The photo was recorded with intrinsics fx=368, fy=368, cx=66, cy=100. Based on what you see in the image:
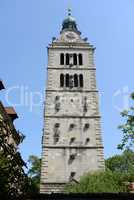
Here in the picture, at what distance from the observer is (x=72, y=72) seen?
46281mm

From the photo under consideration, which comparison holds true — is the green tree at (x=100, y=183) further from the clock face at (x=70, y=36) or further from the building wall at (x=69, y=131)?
the clock face at (x=70, y=36)

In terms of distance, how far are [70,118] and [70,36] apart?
639 inches

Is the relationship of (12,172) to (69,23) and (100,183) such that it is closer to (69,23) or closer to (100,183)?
(100,183)

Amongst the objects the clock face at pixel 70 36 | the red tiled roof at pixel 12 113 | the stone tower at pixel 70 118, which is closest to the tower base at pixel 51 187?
the stone tower at pixel 70 118

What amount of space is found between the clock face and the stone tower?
2.22m

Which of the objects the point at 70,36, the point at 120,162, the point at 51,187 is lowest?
the point at 51,187

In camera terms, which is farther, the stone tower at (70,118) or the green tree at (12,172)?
the stone tower at (70,118)

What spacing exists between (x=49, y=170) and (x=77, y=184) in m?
4.32

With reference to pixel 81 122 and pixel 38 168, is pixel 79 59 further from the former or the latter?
pixel 38 168

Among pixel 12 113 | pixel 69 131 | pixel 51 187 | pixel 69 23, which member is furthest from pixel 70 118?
pixel 69 23

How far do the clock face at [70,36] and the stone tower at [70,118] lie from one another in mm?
2224

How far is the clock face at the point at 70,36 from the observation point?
5253 centimetres

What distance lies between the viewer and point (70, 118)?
41.8m

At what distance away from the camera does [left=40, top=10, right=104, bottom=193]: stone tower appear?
126 feet
